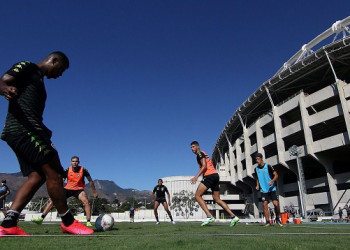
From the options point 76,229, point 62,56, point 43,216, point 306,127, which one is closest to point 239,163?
point 306,127

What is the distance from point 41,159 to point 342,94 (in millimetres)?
30985

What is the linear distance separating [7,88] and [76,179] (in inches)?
234

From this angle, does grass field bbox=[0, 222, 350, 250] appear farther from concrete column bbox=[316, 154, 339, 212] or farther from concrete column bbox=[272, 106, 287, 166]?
concrete column bbox=[272, 106, 287, 166]

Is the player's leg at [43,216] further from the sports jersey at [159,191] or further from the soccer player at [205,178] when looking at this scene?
the sports jersey at [159,191]

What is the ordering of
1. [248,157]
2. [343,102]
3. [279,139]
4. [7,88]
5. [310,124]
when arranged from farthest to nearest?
1. [248,157]
2. [279,139]
3. [310,124]
4. [343,102]
5. [7,88]

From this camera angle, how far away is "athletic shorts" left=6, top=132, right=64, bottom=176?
3.22 m

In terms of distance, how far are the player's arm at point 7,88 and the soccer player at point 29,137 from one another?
2 centimetres

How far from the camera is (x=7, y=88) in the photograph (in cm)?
290

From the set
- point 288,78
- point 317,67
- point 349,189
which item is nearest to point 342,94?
point 317,67

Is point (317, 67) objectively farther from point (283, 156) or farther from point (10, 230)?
point (10, 230)

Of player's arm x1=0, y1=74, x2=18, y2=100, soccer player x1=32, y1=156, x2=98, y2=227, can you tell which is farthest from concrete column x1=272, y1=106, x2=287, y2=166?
player's arm x1=0, y1=74, x2=18, y2=100

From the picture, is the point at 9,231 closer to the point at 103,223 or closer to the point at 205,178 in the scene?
the point at 103,223

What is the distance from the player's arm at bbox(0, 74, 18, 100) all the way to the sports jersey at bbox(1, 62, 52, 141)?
14 cm

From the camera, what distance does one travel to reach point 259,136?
4053cm
